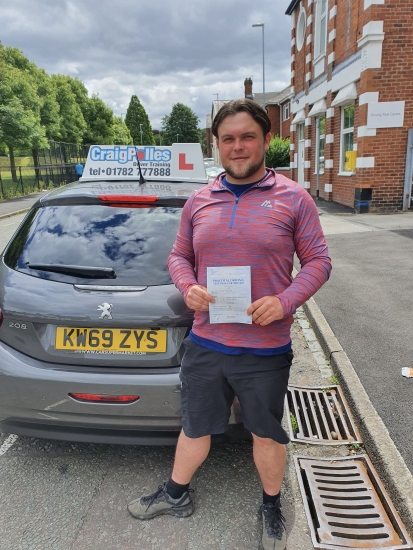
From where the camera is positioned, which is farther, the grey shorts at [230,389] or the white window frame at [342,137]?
the white window frame at [342,137]

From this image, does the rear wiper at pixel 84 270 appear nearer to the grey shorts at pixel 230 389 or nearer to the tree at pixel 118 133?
the grey shorts at pixel 230 389

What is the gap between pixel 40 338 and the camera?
243 centimetres

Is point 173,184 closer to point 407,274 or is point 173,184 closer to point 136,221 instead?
point 136,221

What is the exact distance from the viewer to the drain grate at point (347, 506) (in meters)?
2.21

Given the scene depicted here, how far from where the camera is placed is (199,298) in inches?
76.8

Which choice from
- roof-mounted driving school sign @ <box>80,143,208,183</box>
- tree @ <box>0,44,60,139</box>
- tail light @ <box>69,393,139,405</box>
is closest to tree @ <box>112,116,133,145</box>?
tree @ <box>0,44,60,139</box>

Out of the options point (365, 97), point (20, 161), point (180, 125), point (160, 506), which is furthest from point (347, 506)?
point (180, 125)

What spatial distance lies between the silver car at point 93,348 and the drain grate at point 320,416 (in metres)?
0.97

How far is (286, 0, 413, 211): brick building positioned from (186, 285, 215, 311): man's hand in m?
11.4

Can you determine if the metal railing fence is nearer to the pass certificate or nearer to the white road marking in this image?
the white road marking

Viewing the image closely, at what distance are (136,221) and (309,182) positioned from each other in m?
17.4

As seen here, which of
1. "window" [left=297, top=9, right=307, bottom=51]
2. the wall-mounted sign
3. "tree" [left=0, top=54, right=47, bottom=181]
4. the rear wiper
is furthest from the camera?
"tree" [left=0, top=54, right=47, bottom=181]

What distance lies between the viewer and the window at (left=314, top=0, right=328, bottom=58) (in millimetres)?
16375

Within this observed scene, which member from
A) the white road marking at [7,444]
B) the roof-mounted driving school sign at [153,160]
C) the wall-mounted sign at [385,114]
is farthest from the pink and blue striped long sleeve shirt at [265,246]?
the wall-mounted sign at [385,114]
